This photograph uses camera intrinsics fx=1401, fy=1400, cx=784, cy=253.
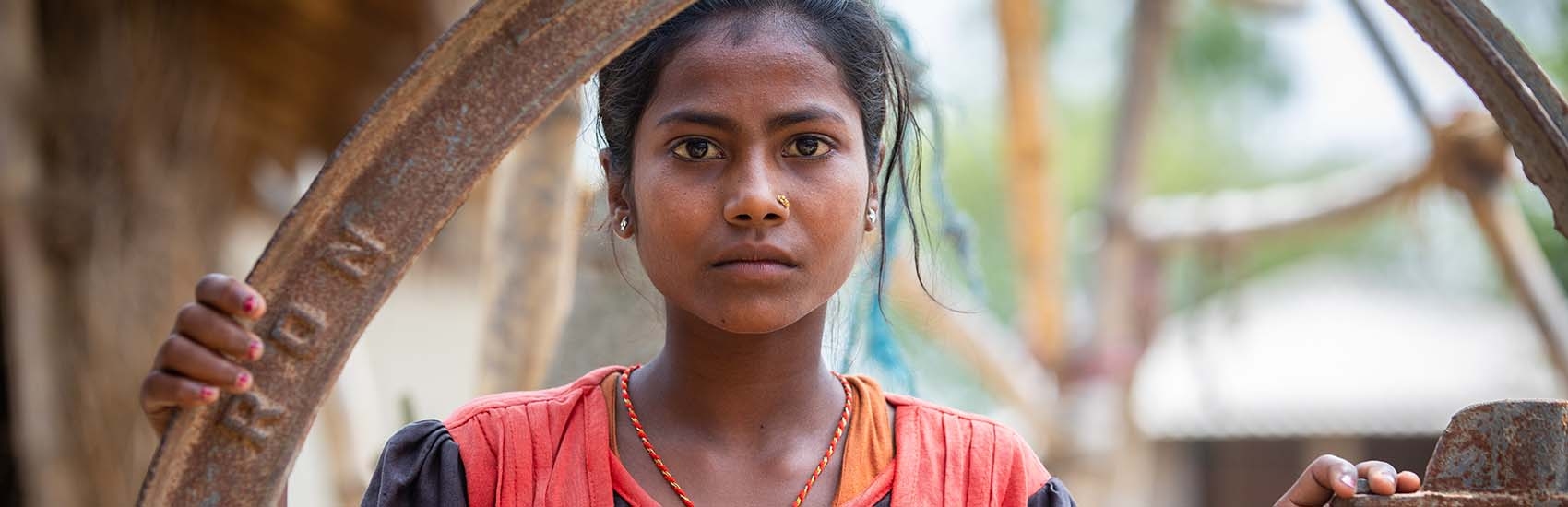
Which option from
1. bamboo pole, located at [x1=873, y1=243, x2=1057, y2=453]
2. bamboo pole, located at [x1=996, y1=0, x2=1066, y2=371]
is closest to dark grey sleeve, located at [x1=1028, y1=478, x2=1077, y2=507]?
bamboo pole, located at [x1=996, y1=0, x2=1066, y2=371]

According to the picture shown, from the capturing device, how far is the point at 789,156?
4.58 feet

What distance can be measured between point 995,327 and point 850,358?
333cm

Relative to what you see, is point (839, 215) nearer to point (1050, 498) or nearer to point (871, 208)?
point (871, 208)

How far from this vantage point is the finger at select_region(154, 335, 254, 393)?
3.51 feet

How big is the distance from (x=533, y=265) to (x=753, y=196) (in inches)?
48.5

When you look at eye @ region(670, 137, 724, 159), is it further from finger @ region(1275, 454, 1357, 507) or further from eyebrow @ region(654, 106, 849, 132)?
finger @ region(1275, 454, 1357, 507)

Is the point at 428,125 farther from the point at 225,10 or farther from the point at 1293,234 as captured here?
the point at 1293,234

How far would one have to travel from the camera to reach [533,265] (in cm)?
248

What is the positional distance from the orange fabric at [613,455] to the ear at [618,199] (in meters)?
0.17

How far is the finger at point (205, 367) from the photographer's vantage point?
3.51 feet

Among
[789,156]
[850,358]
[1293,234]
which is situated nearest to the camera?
[789,156]

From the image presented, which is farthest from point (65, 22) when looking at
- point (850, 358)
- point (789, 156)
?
point (789, 156)

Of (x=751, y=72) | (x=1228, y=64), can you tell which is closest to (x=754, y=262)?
(x=751, y=72)

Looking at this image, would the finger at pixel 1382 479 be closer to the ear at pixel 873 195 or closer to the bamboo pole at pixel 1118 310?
the ear at pixel 873 195
